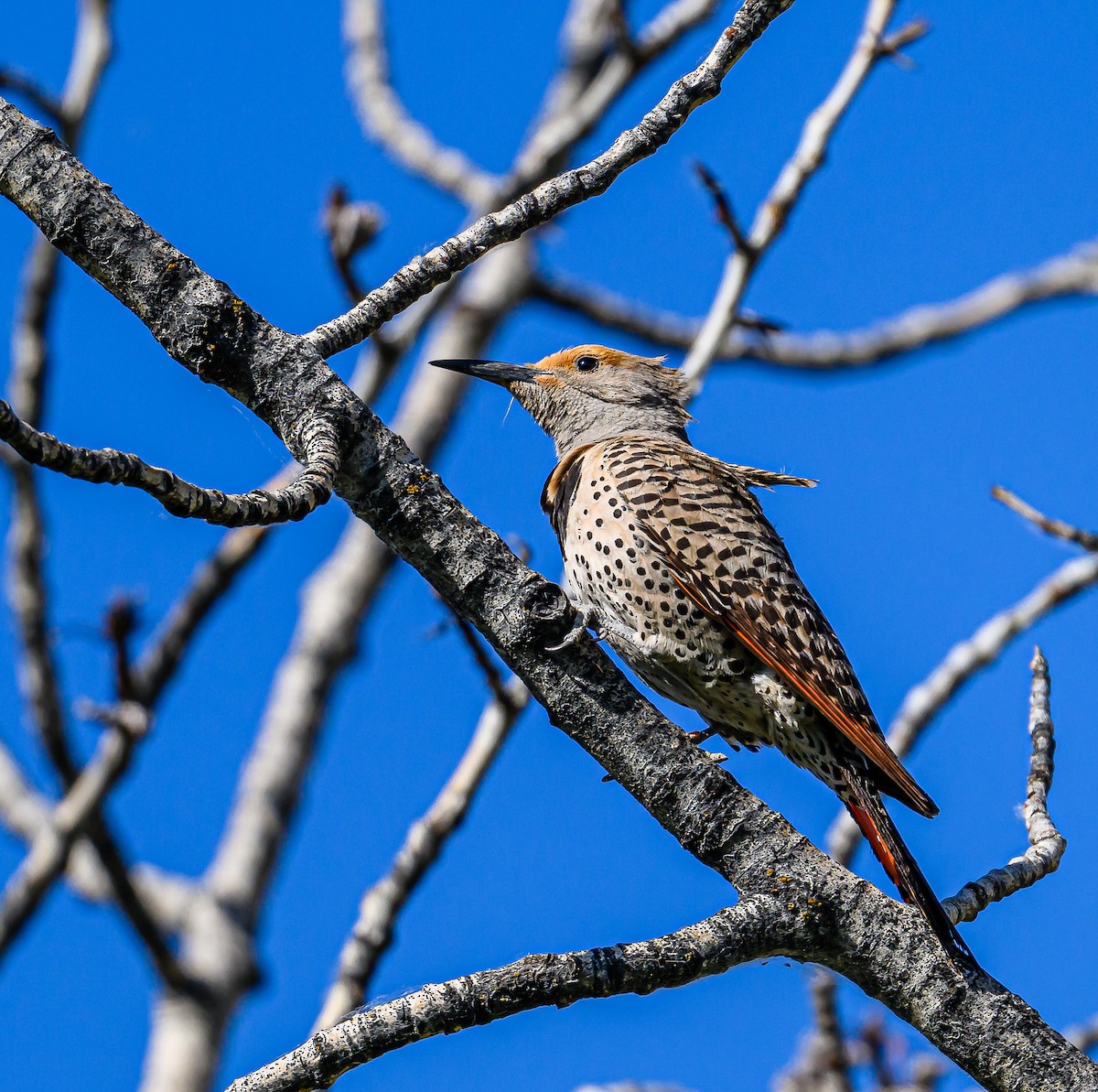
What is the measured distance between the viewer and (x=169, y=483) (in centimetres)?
239

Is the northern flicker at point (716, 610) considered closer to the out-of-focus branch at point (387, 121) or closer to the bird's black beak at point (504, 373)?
the bird's black beak at point (504, 373)

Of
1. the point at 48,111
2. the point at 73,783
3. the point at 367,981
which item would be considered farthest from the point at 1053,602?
the point at 48,111

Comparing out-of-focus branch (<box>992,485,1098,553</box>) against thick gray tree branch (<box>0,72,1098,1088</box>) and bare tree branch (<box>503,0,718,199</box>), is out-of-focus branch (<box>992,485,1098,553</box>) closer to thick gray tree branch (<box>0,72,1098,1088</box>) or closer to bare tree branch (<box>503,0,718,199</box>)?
thick gray tree branch (<box>0,72,1098,1088</box>)

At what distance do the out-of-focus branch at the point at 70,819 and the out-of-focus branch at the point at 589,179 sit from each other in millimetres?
2684

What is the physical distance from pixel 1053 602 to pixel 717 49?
3331 millimetres

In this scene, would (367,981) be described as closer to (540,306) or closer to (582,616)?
(582,616)

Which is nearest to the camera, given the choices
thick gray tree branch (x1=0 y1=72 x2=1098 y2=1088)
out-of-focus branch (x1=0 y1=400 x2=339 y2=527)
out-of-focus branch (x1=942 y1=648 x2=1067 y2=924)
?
out-of-focus branch (x1=0 y1=400 x2=339 y2=527)

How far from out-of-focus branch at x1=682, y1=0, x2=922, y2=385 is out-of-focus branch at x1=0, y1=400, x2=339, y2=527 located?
326 cm

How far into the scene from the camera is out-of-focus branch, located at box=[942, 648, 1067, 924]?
3158 millimetres

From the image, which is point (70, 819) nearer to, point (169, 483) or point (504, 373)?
point (504, 373)

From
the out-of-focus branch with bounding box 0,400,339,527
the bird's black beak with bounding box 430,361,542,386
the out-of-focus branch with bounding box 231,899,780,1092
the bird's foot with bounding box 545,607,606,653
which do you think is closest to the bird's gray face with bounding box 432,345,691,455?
the bird's black beak with bounding box 430,361,542,386

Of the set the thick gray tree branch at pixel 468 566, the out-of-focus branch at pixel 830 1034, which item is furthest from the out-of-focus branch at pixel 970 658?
the thick gray tree branch at pixel 468 566

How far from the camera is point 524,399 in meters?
5.97

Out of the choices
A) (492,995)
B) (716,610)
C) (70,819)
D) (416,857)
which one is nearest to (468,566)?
(492,995)
